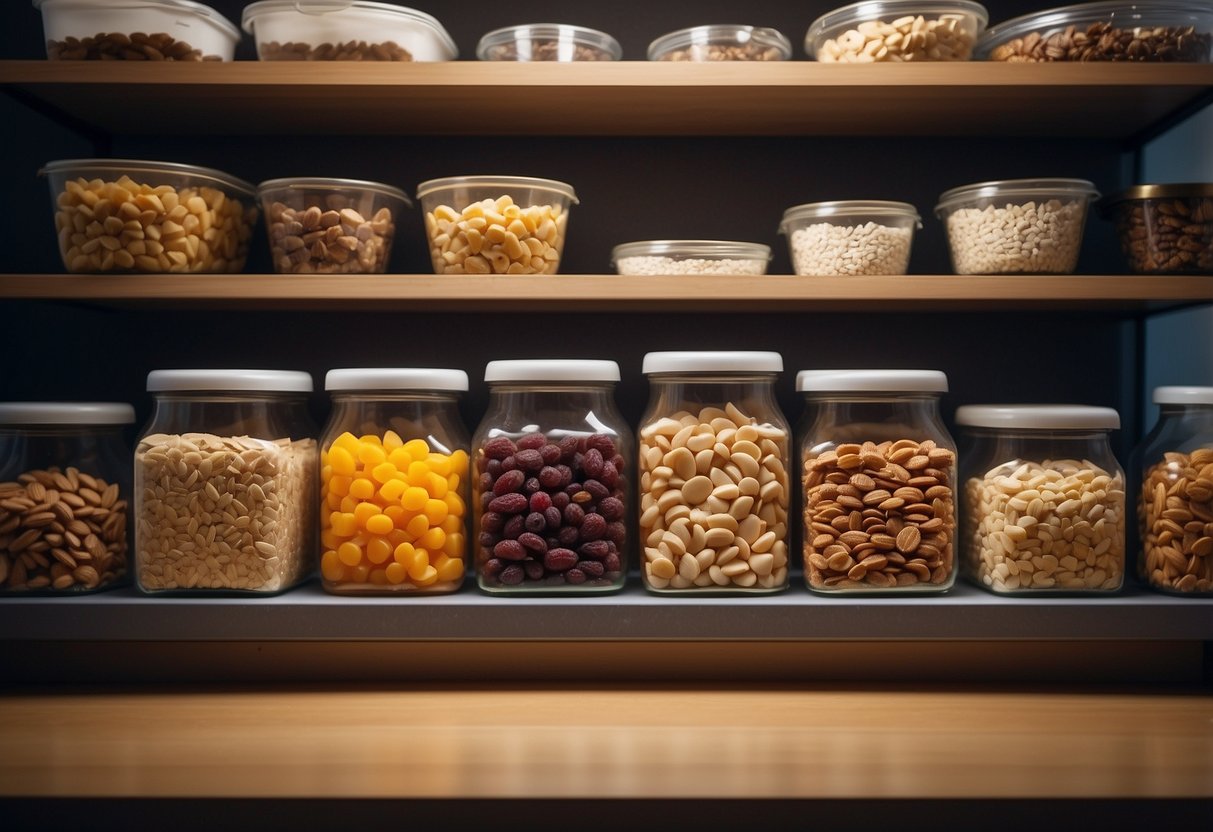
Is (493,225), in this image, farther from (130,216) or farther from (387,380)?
(130,216)

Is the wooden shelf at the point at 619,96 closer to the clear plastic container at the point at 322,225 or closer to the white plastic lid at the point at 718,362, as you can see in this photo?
the clear plastic container at the point at 322,225

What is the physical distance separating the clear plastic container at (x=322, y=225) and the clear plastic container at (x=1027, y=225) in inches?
33.1

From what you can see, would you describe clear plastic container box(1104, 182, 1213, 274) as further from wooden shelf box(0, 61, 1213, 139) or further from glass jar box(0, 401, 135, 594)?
glass jar box(0, 401, 135, 594)

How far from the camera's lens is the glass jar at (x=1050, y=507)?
1108 millimetres

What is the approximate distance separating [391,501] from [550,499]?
21 cm

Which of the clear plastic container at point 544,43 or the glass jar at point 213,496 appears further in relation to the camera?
the clear plastic container at point 544,43

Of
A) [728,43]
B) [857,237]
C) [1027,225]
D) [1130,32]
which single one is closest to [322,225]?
[728,43]

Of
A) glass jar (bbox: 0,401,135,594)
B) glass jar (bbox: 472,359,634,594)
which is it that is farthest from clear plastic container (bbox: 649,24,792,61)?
glass jar (bbox: 0,401,135,594)

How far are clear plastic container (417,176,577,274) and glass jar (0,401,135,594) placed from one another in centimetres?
53

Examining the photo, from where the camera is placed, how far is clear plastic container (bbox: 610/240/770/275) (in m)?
1.19

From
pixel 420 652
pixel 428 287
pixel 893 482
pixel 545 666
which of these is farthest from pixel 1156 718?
pixel 428 287

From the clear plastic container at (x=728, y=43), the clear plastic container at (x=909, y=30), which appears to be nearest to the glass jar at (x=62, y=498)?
the clear plastic container at (x=728, y=43)

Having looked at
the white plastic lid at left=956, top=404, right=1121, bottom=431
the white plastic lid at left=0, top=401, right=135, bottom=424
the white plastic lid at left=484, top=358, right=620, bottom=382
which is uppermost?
the white plastic lid at left=484, top=358, right=620, bottom=382

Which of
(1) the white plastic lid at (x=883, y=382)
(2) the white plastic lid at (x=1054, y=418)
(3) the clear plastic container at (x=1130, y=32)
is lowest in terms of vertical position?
(2) the white plastic lid at (x=1054, y=418)
